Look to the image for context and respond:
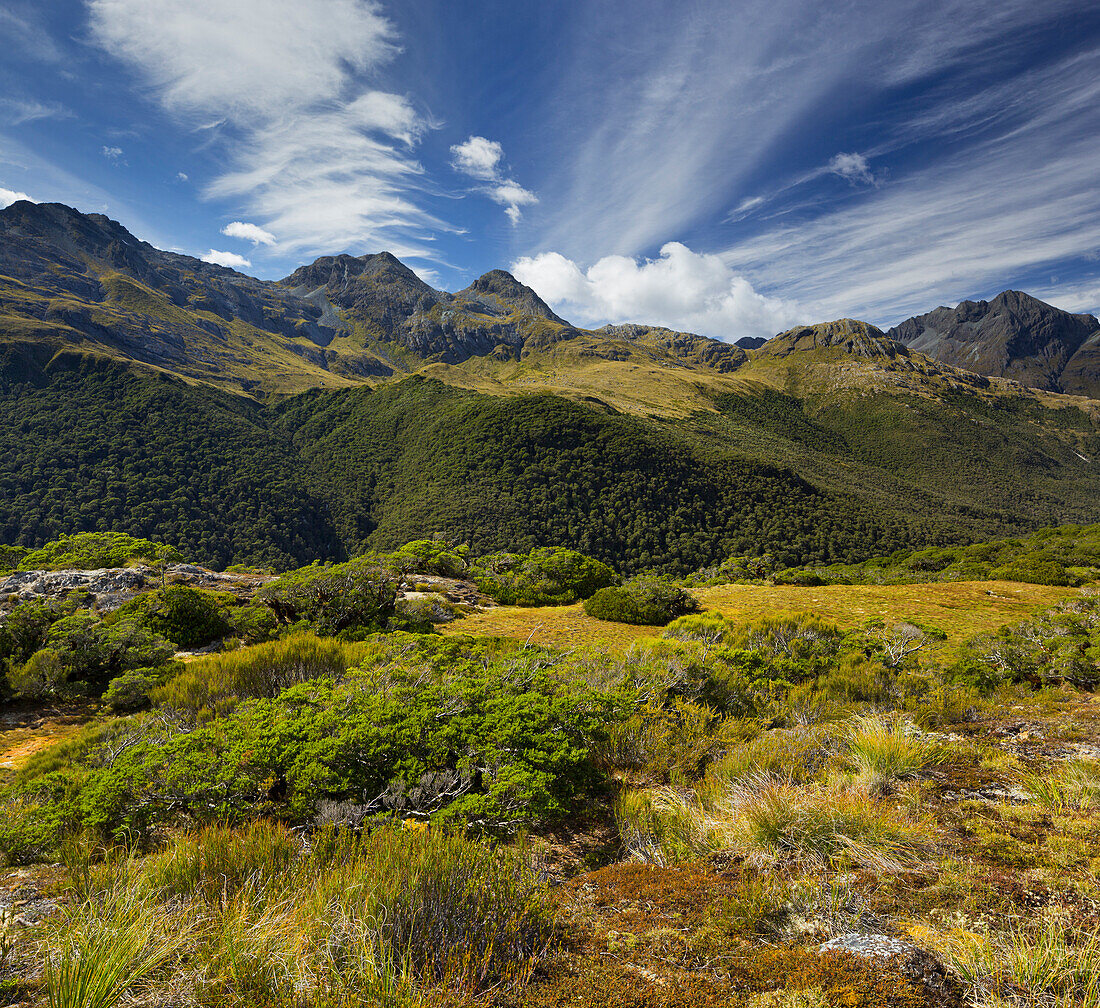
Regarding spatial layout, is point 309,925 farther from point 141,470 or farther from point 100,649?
point 141,470

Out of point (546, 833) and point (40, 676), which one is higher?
point (546, 833)

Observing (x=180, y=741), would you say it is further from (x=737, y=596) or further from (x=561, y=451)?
(x=561, y=451)

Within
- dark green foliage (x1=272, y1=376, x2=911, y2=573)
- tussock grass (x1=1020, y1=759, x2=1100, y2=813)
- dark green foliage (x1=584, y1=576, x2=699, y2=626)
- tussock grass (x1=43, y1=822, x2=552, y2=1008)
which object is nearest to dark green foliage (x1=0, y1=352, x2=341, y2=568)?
dark green foliage (x1=272, y1=376, x2=911, y2=573)

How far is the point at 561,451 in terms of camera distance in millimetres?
128750

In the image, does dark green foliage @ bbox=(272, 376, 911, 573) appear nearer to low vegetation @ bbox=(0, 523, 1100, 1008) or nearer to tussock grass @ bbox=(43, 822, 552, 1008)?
low vegetation @ bbox=(0, 523, 1100, 1008)

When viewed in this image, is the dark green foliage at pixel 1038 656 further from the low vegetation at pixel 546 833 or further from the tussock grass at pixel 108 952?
the tussock grass at pixel 108 952

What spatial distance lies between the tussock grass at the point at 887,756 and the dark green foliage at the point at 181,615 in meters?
11.8

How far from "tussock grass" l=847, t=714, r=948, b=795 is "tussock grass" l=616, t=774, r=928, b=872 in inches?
16.7

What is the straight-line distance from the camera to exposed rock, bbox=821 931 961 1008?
2.02 metres

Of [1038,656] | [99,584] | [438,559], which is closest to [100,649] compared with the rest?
[99,584]

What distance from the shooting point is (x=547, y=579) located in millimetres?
17500

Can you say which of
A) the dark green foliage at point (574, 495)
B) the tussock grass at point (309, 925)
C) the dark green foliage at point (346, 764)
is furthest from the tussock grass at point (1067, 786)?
the dark green foliage at point (574, 495)

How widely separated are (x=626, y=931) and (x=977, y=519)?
611 ft

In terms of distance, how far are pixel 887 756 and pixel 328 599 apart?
11.0 m
